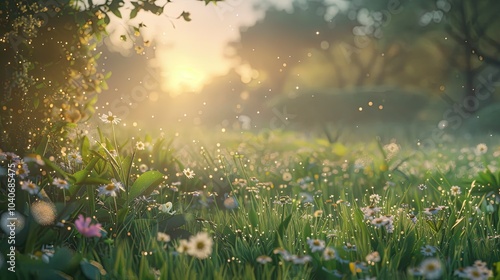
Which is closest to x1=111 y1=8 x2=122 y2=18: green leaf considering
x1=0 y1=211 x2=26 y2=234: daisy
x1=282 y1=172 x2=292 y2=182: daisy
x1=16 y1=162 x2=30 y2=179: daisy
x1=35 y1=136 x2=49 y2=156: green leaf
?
x1=35 y1=136 x2=49 y2=156: green leaf

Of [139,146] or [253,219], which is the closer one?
[253,219]

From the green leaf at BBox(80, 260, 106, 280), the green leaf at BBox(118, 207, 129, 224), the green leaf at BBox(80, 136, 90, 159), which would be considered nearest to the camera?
the green leaf at BBox(80, 260, 106, 280)

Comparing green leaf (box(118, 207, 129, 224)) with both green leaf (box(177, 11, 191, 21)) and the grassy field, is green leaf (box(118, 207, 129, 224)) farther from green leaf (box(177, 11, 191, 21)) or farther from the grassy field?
green leaf (box(177, 11, 191, 21))

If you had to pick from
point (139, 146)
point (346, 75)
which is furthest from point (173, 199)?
point (346, 75)

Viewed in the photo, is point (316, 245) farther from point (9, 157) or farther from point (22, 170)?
point (9, 157)

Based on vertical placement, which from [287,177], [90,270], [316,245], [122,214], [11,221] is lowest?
[90,270]

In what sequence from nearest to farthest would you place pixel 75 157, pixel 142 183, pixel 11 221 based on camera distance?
pixel 11 221, pixel 142 183, pixel 75 157

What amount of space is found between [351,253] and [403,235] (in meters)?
0.58

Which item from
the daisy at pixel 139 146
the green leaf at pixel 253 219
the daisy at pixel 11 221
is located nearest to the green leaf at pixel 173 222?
the green leaf at pixel 253 219

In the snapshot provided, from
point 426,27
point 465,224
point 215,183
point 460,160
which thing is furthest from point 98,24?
point 426,27

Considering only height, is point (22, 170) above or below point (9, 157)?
below

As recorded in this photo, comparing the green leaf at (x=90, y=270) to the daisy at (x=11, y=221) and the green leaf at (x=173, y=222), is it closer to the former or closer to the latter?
the daisy at (x=11, y=221)

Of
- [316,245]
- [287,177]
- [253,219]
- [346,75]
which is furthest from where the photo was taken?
[346,75]

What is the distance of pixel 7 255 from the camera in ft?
8.82
